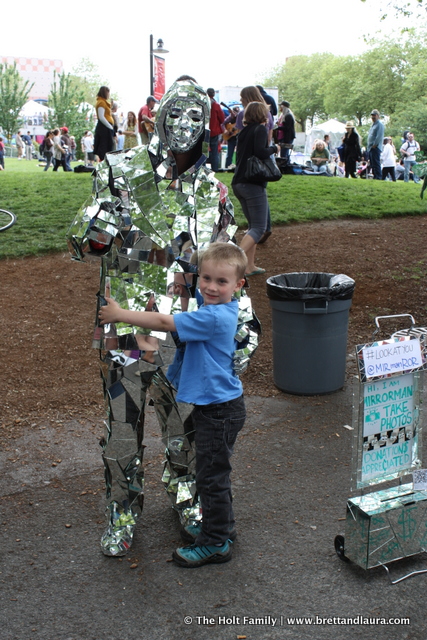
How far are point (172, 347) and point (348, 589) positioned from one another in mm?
1199

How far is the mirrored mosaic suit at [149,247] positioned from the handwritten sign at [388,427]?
0.57 metres

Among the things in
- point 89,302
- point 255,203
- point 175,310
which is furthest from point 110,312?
point 255,203

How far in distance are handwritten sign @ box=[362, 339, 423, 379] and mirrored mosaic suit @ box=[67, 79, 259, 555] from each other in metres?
0.50

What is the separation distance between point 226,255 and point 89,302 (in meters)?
4.21

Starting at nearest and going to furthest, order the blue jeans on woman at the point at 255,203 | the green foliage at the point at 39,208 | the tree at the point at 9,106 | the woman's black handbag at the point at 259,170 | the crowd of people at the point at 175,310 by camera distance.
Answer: the crowd of people at the point at 175,310 → the woman's black handbag at the point at 259,170 → the blue jeans on woman at the point at 255,203 → the green foliage at the point at 39,208 → the tree at the point at 9,106

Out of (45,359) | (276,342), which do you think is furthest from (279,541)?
(45,359)

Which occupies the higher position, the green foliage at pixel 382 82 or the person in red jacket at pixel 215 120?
the green foliage at pixel 382 82

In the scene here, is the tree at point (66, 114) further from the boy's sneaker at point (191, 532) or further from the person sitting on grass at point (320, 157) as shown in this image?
the boy's sneaker at point (191, 532)

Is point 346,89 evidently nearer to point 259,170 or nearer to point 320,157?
point 320,157

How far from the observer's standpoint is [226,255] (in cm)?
252

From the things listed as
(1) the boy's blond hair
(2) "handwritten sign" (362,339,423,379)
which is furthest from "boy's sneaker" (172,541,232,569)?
(1) the boy's blond hair

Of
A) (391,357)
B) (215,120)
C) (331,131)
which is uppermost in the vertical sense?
(331,131)

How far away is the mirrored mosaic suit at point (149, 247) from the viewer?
268 cm

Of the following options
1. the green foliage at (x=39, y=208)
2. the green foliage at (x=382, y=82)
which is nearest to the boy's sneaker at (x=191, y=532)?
the green foliage at (x=39, y=208)
